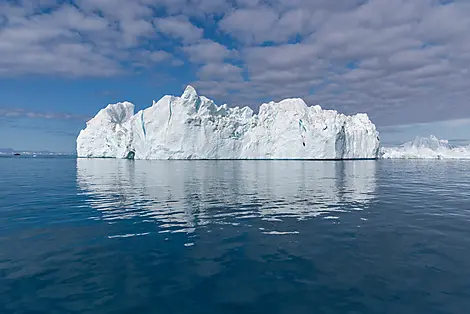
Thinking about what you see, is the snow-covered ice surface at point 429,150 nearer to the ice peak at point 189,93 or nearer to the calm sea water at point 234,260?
the ice peak at point 189,93

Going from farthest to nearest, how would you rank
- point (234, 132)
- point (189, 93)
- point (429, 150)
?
point (429, 150), point (234, 132), point (189, 93)

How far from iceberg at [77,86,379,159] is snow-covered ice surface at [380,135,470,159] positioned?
5032 cm

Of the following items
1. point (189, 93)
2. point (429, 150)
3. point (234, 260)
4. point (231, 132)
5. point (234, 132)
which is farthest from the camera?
point (429, 150)

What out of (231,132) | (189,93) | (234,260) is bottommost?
(234,260)

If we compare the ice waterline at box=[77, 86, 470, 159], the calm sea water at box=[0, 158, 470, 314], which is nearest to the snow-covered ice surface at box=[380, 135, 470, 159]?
the ice waterline at box=[77, 86, 470, 159]

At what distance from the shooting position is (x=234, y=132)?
87.9m

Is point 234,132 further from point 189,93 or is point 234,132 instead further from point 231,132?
point 189,93

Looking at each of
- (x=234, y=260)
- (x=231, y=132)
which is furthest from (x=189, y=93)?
(x=234, y=260)

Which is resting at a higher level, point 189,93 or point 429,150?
point 189,93

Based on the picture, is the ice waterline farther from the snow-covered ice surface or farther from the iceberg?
the snow-covered ice surface

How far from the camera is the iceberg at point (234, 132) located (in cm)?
8088

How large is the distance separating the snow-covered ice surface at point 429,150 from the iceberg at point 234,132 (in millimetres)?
50316

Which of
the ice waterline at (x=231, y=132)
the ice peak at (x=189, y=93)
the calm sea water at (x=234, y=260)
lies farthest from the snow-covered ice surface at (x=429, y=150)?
the calm sea water at (x=234, y=260)

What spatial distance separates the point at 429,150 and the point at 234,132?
108 metres
